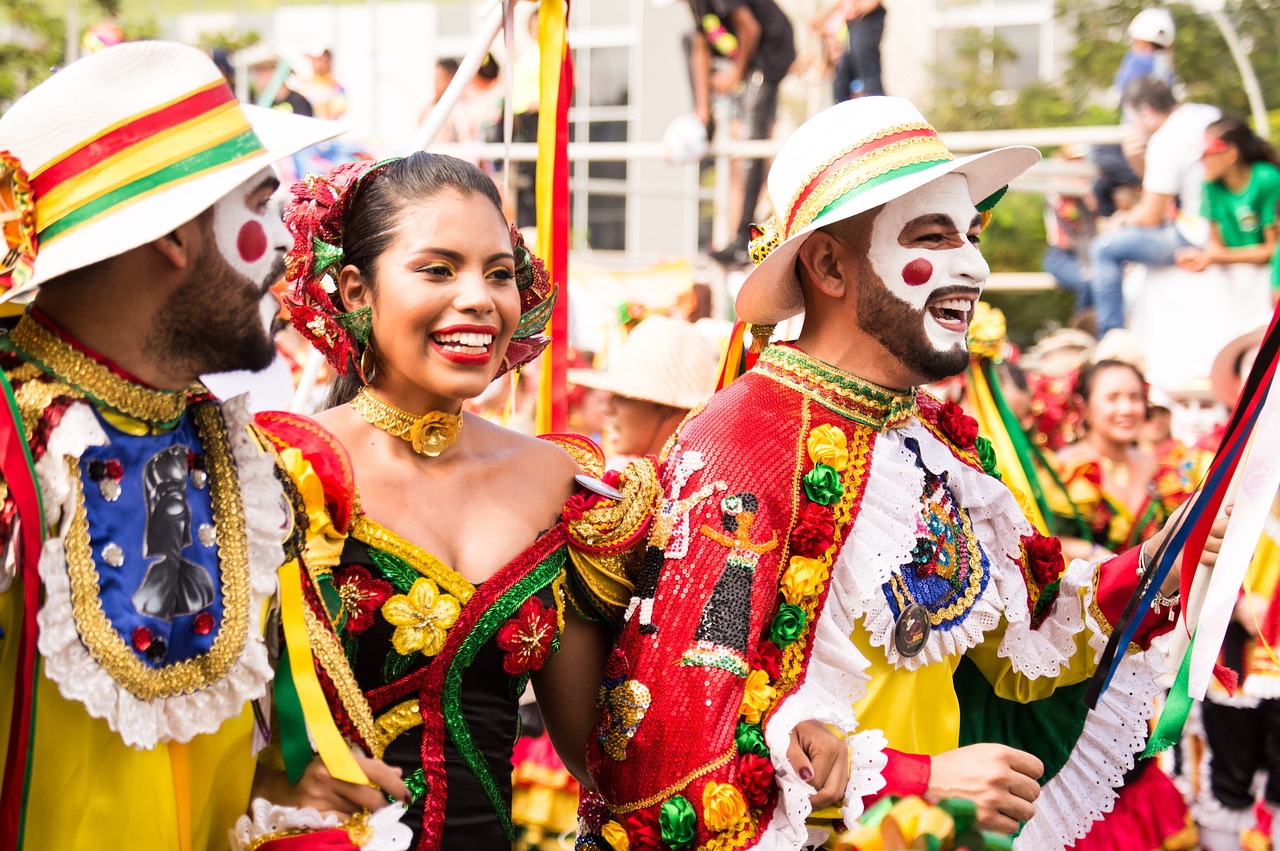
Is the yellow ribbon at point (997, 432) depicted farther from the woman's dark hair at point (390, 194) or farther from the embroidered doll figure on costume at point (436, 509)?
the woman's dark hair at point (390, 194)

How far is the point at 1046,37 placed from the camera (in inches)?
950

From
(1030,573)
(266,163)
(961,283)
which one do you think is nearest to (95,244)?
(266,163)

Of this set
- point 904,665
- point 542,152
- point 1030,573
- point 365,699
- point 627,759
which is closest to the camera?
point 365,699

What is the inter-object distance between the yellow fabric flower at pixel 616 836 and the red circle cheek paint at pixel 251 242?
47.5 inches

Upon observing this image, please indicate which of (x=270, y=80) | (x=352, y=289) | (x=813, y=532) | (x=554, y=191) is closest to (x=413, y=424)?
(x=352, y=289)

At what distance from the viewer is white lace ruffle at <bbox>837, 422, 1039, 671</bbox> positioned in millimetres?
2643

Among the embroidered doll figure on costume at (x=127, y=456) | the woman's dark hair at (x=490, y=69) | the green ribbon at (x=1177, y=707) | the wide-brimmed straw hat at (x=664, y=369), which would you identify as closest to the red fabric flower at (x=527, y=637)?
the embroidered doll figure on costume at (x=127, y=456)

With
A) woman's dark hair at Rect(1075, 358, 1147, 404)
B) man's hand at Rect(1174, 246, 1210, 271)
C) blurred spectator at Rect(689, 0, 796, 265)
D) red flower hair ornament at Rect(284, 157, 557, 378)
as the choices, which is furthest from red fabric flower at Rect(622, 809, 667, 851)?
blurred spectator at Rect(689, 0, 796, 265)

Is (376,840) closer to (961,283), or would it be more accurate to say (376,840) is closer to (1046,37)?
(961,283)

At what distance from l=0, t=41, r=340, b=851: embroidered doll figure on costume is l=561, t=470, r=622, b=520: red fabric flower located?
0.67 meters

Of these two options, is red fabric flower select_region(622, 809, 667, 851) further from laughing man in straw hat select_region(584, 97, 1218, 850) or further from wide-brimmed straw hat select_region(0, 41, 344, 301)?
wide-brimmed straw hat select_region(0, 41, 344, 301)

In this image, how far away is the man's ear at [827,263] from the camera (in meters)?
2.85

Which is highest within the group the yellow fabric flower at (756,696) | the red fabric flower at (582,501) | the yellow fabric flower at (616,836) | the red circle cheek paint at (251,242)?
the red circle cheek paint at (251,242)

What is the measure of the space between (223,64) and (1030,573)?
20.6ft
